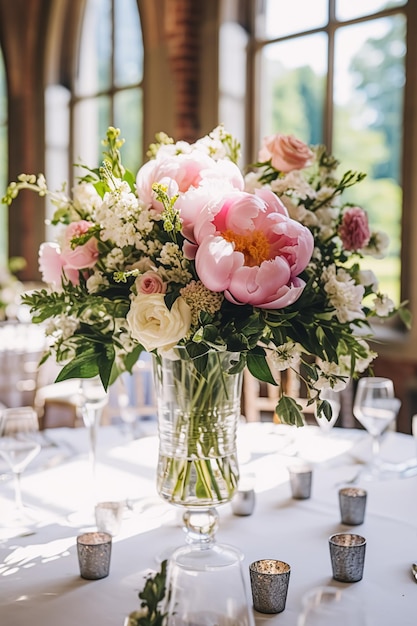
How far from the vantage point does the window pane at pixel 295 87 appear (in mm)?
4348

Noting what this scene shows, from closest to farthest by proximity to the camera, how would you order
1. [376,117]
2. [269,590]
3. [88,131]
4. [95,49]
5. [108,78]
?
1. [269,590]
2. [376,117]
3. [108,78]
4. [95,49]
5. [88,131]

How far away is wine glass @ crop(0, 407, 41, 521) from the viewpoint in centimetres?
139

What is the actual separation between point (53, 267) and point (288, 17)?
3.83m

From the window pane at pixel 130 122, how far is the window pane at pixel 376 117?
5.97ft

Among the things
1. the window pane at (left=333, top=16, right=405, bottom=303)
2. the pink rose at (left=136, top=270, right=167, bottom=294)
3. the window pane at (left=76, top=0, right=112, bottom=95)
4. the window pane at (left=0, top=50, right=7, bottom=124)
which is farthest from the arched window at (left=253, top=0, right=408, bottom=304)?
the window pane at (left=0, top=50, right=7, bottom=124)

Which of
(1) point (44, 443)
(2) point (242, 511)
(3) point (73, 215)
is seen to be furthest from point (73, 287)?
(1) point (44, 443)

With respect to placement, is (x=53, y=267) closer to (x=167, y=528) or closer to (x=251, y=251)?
(x=251, y=251)

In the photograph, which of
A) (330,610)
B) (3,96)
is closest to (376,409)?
(330,610)

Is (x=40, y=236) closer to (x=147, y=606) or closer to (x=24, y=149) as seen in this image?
(x=24, y=149)

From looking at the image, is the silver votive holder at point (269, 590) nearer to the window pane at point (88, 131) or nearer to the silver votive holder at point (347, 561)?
the silver votive holder at point (347, 561)

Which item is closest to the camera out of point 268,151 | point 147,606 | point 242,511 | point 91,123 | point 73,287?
point 147,606

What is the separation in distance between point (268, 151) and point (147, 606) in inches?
31.8

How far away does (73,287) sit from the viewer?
115cm

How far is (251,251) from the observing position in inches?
39.9
